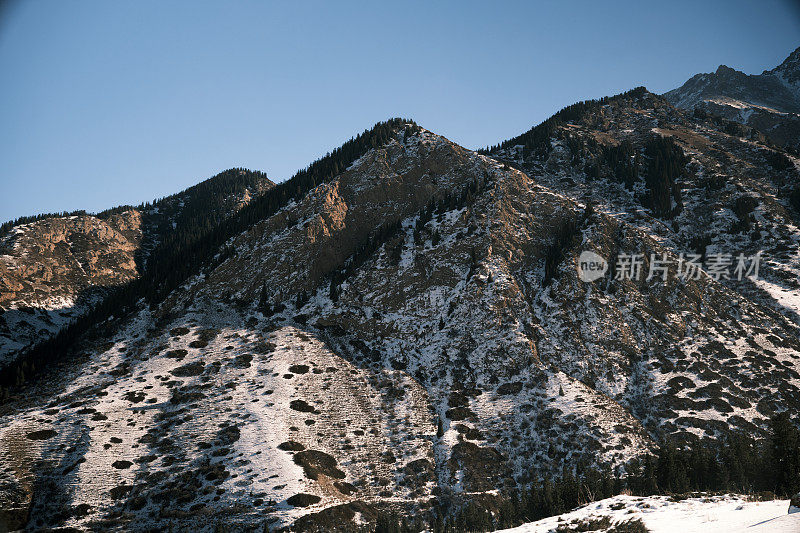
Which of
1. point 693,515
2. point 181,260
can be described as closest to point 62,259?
point 181,260

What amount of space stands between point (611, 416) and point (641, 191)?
9474cm

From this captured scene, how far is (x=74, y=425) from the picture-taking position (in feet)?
223

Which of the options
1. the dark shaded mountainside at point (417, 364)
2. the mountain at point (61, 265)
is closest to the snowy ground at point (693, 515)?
the dark shaded mountainside at point (417, 364)

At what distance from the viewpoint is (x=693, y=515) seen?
27.5m

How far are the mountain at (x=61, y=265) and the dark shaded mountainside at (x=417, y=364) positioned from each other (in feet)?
106

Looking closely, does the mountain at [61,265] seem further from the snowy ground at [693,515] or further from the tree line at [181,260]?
the snowy ground at [693,515]

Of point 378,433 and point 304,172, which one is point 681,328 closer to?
point 378,433

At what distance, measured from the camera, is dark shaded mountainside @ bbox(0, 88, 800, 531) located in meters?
60.9

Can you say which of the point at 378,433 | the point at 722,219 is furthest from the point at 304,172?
the point at 722,219

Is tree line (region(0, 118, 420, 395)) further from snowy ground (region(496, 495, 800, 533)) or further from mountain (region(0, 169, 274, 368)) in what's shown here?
snowy ground (region(496, 495, 800, 533))

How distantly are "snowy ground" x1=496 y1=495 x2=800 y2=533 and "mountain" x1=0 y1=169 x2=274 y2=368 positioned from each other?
12143 centimetres

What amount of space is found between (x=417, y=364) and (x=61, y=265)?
131m

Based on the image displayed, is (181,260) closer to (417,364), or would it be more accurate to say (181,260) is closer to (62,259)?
(62,259)

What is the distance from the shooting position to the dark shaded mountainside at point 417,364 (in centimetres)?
6091
